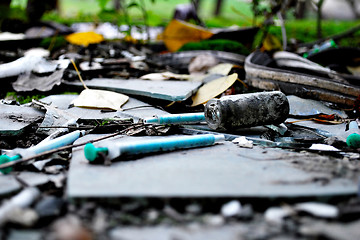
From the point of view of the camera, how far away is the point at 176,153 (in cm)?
164

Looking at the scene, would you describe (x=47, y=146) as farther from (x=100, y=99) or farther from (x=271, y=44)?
(x=271, y=44)

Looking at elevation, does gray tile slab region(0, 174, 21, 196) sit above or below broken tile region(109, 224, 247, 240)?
below

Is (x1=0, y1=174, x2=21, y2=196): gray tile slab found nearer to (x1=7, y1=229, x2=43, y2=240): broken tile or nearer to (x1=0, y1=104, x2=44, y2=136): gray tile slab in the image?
(x1=7, y1=229, x2=43, y2=240): broken tile

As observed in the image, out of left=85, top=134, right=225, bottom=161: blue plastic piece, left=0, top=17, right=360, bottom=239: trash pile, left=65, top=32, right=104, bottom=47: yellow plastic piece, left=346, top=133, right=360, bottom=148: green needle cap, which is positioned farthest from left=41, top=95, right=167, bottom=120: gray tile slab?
left=65, top=32, right=104, bottom=47: yellow plastic piece

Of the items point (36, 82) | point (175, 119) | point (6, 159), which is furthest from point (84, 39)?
point (6, 159)

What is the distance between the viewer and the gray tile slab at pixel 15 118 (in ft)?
6.54

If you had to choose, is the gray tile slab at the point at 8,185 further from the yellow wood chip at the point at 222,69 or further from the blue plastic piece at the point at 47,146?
the yellow wood chip at the point at 222,69

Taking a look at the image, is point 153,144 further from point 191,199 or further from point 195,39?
point 195,39

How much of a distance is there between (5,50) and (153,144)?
3.21 meters

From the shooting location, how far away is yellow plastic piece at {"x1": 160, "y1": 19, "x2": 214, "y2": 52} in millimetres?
4309

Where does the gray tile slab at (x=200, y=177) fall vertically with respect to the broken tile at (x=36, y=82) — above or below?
above

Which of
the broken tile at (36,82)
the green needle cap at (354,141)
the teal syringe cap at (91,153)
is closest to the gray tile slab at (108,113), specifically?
the broken tile at (36,82)

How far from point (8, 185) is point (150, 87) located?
1.53m

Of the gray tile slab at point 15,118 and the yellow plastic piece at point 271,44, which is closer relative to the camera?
the gray tile slab at point 15,118
